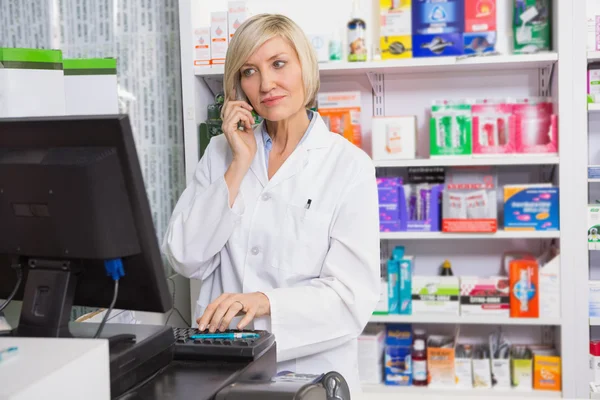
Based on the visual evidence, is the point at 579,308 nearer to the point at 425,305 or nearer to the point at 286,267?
the point at 425,305

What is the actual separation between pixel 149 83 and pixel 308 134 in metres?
1.39

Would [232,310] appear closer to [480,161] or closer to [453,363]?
[480,161]

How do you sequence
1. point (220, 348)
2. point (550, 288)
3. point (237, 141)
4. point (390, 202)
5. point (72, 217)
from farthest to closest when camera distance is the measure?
point (390, 202) < point (550, 288) < point (237, 141) < point (220, 348) < point (72, 217)

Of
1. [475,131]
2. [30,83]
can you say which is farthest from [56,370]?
[475,131]

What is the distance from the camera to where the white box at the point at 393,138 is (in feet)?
9.91

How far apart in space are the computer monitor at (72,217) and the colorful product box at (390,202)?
207 cm

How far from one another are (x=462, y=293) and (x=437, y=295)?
4.4 inches

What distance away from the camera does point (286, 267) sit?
1.82 metres

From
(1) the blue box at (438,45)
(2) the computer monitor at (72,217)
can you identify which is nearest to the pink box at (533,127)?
(1) the blue box at (438,45)

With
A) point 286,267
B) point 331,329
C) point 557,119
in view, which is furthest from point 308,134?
point 557,119

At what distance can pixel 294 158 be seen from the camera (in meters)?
1.91

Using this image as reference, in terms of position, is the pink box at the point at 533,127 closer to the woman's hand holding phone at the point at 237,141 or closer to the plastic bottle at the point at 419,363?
the plastic bottle at the point at 419,363

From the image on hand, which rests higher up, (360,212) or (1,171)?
(1,171)

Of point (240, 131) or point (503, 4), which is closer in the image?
point (240, 131)
